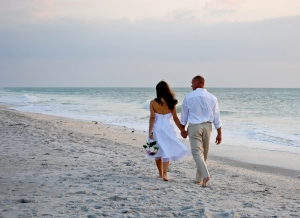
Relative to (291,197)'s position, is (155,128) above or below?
above

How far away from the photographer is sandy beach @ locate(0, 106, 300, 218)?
455 centimetres

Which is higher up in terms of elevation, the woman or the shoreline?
the woman

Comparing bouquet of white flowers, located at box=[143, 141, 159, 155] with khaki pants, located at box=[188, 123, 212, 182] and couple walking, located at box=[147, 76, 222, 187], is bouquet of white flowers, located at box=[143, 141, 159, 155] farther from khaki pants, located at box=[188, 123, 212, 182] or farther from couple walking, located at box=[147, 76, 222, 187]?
khaki pants, located at box=[188, 123, 212, 182]

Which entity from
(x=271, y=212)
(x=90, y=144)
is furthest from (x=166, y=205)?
(x=90, y=144)

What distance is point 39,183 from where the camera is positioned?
568cm

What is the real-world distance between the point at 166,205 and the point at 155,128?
174 centimetres

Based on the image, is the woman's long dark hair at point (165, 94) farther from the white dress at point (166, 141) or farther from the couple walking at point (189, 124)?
the white dress at point (166, 141)

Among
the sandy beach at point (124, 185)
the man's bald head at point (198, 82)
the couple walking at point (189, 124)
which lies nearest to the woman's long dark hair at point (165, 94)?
the couple walking at point (189, 124)

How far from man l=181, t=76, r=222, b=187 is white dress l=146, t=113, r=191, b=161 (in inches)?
9.7

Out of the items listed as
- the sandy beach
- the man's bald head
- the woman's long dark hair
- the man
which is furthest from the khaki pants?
the man's bald head

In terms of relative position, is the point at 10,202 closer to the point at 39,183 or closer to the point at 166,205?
the point at 39,183

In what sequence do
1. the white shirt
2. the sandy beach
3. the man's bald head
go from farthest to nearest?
the man's bald head → the white shirt → the sandy beach

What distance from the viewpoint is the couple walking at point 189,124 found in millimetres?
5914

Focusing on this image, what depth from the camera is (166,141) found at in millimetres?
6199
